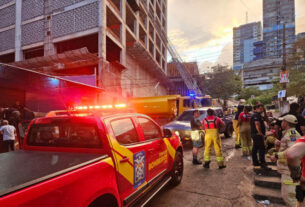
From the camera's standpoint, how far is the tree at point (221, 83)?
28.8 m

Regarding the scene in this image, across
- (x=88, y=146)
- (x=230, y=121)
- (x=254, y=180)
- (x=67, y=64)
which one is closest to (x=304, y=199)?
(x=254, y=180)

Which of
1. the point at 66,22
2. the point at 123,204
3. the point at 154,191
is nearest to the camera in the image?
the point at 123,204

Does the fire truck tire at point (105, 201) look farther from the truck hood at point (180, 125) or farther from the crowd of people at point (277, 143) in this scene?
the truck hood at point (180, 125)

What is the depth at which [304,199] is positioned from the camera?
2.33m

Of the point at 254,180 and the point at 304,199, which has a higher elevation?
the point at 304,199

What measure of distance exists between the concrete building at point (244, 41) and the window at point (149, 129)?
150586mm

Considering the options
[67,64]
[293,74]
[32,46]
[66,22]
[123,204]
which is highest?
[66,22]

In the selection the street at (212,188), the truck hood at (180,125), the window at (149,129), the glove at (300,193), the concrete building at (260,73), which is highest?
the concrete building at (260,73)

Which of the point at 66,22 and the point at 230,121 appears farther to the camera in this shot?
the point at 66,22

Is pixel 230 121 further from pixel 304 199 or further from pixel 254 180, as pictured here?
pixel 304 199

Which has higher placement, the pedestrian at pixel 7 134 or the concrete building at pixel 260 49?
the concrete building at pixel 260 49

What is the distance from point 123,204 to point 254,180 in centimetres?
349

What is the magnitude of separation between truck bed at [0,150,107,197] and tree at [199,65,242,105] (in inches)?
1168

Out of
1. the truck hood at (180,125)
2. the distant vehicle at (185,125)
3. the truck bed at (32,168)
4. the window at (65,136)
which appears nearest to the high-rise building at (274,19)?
the distant vehicle at (185,125)
